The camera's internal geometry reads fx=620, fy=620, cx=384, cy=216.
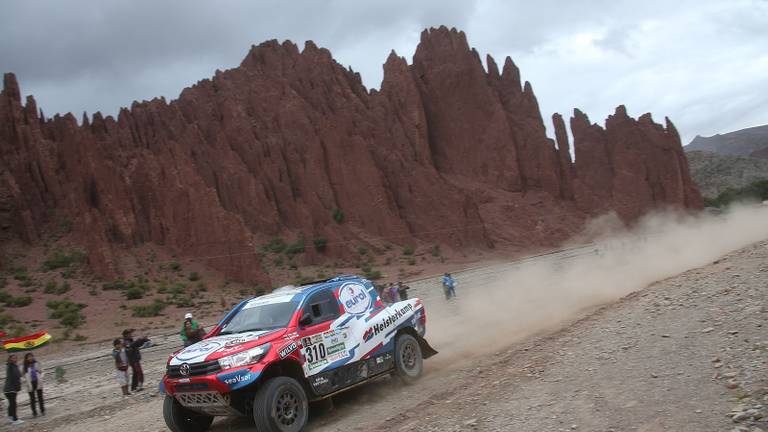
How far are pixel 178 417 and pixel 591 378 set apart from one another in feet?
19.3

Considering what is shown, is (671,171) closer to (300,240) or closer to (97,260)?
(300,240)

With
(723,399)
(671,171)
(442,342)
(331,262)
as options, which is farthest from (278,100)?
(723,399)

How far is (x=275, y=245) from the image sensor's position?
183ft

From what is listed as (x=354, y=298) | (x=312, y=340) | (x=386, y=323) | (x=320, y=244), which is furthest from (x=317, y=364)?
(x=320, y=244)

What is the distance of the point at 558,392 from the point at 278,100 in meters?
60.8

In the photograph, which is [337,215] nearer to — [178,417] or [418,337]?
[418,337]

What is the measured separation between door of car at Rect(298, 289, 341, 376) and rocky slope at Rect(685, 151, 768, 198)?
105833mm

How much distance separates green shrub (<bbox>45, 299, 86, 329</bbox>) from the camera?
34.4 metres

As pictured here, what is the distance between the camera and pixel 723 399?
6809mm

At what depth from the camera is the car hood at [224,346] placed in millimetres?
8281

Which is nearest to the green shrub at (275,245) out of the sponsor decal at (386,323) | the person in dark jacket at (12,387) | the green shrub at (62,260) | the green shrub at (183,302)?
the green shrub at (183,302)

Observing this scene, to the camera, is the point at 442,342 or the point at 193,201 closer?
the point at 442,342

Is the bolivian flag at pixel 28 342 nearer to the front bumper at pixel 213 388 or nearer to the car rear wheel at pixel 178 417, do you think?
the car rear wheel at pixel 178 417

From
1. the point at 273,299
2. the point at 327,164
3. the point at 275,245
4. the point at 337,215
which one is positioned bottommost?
the point at 273,299
